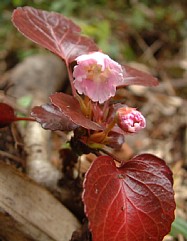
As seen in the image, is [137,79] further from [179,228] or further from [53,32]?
[179,228]

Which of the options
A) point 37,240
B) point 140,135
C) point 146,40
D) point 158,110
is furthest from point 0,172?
point 146,40

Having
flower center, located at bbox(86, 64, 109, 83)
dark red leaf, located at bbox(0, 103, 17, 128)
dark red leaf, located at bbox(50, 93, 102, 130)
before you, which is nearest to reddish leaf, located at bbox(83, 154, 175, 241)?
dark red leaf, located at bbox(50, 93, 102, 130)

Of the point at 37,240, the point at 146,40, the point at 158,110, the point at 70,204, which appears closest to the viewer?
the point at 37,240

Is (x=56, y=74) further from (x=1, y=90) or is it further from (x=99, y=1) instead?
(x=99, y=1)

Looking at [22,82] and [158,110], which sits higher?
[22,82]

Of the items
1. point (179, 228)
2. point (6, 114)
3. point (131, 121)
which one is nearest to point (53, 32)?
point (6, 114)

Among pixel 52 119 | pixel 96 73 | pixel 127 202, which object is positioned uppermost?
pixel 96 73
